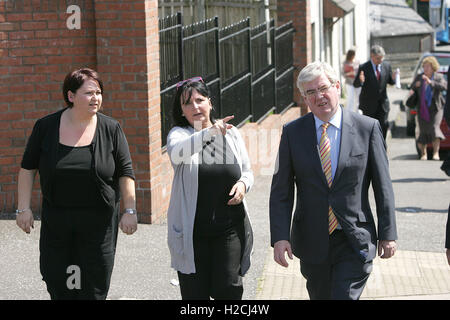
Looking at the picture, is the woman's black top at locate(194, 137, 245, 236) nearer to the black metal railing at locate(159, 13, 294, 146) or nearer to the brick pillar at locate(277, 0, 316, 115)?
the black metal railing at locate(159, 13, 294, 146)

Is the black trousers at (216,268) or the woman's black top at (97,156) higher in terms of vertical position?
the woman's black top at (97,156)

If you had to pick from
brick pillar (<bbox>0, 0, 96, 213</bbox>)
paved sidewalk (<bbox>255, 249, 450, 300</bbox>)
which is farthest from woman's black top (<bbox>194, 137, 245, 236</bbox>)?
brick pillar (<bbox>0, 0, 96, 213</bbox>)

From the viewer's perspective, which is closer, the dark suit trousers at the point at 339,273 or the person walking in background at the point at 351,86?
the dark suit trousers at the point at 339,273

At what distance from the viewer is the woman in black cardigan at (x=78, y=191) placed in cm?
547

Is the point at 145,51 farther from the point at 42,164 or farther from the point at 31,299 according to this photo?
the point at 42,164

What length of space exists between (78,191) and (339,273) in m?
1.59

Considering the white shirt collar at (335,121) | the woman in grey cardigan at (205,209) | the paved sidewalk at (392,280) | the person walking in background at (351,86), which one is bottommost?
the paved sidewalk at (392,280)

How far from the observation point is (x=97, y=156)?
18.1ft

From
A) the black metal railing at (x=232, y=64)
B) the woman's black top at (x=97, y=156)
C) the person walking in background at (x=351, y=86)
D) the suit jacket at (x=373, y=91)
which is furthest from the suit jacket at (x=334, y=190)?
the person walking in background at (x=351, y=86)

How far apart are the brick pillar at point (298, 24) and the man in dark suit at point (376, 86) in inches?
153

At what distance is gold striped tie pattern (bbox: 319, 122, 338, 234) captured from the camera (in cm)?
511

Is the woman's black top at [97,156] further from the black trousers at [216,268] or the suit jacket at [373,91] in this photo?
the suit jacket at [373,91]

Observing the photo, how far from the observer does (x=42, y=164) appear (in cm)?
554

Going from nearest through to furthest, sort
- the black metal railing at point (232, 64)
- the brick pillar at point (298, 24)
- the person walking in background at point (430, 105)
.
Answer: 1. the black metal railing at point (232, 64)
2. the person walking in background at point (430, 105)
3. the brick pillar at point (298, 24)
